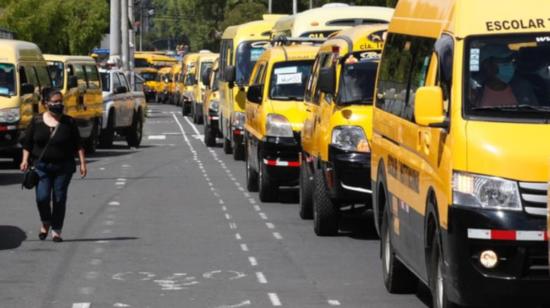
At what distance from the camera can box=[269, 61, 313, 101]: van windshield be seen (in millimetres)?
22547

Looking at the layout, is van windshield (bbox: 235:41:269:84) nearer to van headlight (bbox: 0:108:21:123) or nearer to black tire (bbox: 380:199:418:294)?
van headlight (bbox: 0:108:21:123)

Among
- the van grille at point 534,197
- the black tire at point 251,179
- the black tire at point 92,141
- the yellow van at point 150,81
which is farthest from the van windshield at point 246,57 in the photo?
the yellow van at point 150,81

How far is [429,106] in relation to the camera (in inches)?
400

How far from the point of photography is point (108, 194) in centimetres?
2444

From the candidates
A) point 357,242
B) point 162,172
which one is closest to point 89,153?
point 162,172

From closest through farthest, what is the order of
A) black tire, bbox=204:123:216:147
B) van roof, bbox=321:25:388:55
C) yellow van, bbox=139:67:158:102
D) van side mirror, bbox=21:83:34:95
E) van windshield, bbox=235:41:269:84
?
van roof, bbox=321:25:388:55, van side mirror, bbox=21:83:34:95, van windshield, bbox=235:41:269:84, black tire, bbox=204:123:216:147, yellow van, bbox=139:67:158:102

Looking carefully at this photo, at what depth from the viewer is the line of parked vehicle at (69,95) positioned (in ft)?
97.0

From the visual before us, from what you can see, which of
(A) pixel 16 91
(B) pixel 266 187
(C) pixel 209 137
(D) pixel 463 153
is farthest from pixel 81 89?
(D) pixel 463 153

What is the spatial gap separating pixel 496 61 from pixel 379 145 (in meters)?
3.03

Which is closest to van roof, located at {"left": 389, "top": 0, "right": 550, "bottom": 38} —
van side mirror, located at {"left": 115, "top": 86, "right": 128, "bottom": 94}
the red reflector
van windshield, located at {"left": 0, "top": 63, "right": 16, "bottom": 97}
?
the red reflector

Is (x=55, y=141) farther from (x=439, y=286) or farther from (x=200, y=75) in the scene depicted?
(x=200, y=75)

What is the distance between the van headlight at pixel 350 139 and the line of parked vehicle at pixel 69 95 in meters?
13.2

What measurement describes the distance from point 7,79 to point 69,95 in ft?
12.2

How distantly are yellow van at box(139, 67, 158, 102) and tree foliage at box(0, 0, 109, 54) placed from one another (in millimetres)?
18822
